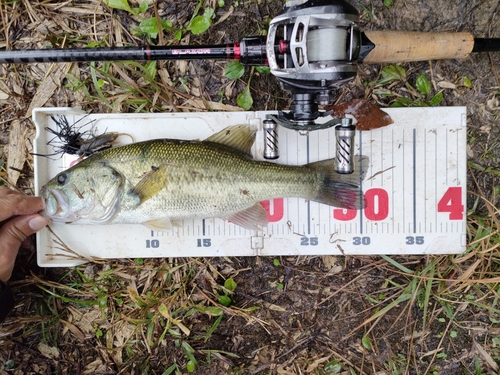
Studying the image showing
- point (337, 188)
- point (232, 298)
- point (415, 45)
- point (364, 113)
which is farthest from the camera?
point (232, 298)

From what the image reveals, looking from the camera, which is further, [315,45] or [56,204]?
[56,204]

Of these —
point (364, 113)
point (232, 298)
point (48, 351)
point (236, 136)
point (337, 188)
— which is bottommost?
point (48, 351)

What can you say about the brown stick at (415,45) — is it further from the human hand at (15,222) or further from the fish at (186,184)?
the human hand at (15,222)

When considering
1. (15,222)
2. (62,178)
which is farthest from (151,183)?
(15,222)

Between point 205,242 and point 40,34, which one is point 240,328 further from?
point 40,34

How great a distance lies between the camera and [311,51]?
2037 mm

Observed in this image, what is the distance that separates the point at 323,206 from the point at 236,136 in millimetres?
778

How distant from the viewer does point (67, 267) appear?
3.03 m

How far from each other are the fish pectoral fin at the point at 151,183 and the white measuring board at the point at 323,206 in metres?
0.45

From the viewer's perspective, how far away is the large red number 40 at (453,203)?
284cm

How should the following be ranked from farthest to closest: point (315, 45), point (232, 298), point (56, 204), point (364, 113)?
1. point (232, 298)
2. point (364, 113)
3. point (56, 204)
4. point (315, 45)

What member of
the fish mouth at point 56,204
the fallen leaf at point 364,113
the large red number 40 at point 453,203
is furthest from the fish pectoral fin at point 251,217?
the large red number 40 at point 453,203

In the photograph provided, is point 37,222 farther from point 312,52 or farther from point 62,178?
point 312,52

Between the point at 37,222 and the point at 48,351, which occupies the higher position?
the point at 37,222
